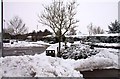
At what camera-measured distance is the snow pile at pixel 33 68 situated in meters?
6.20

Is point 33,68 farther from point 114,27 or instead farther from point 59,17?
point 114,27

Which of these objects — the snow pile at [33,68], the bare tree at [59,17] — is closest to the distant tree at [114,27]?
the bare tree at [59,17]

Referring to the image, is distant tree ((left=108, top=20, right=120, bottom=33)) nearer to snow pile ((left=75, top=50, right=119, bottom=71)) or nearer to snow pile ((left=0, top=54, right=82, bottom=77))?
snow pile ((left=75, top=50, right=119, bottom=71))

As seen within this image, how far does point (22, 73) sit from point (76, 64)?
3066 mm

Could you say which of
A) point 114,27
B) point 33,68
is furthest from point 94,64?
point 114,27

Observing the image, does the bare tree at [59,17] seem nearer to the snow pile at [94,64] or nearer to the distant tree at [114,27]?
the snow pile at [94,64]

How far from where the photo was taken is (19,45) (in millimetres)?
23219

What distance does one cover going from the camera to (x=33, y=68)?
640 centimetres

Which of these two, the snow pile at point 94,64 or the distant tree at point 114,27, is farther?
the distant tree at point 114,27

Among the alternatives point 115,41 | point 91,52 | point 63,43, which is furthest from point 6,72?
point 115,41

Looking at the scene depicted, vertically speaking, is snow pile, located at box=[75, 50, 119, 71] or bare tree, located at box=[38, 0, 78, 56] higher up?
bare tree, located at box=[38, 0, 78, 56]

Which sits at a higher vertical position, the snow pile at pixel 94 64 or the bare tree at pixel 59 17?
the bare tree at pixel 59 17

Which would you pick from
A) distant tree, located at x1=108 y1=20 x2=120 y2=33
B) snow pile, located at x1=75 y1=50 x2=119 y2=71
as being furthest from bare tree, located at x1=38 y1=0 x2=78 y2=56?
distant tree, located at x1=108 y1=20 x2=120 y2=33

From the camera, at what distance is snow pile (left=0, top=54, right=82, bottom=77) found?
620cm
